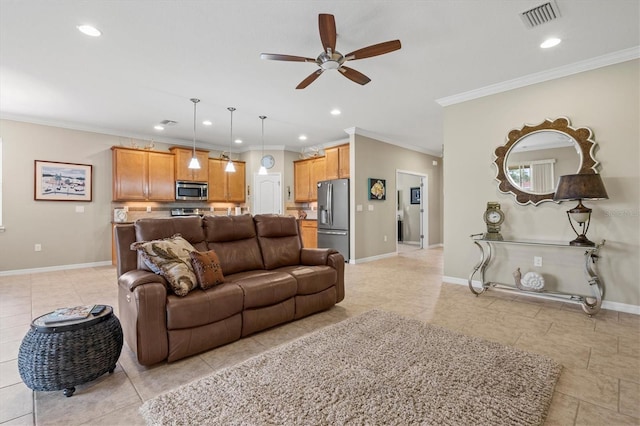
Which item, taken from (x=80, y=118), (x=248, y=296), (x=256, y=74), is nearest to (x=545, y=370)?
(x=248, y=296)

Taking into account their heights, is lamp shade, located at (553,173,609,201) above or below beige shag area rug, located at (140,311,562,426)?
above

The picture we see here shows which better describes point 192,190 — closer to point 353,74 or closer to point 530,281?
point 353,74

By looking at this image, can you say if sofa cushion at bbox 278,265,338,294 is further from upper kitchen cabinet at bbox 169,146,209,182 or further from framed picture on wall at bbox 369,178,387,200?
upper kitchen cabinet at bbox 169,146,209,182

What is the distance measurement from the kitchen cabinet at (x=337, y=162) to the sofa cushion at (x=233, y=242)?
3329 mm

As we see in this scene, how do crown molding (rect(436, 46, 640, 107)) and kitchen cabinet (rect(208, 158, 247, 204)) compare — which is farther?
kitchen cabinet (rect(208, 158, 247, 204))

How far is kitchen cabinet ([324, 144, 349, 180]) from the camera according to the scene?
6352mm

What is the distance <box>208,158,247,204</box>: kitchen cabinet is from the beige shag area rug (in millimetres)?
5463

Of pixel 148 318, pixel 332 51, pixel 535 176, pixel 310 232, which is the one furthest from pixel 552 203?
pixel 310 232

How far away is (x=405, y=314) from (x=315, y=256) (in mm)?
1131

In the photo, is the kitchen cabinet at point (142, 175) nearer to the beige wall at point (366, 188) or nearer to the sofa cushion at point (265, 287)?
the beige wall at point (366, 188)

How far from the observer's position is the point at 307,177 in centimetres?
731

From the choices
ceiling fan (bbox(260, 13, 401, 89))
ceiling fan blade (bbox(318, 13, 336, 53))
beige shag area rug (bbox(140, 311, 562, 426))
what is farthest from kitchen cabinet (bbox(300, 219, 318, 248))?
ceiling fan blade (bbox(318, 13, 336, 53))

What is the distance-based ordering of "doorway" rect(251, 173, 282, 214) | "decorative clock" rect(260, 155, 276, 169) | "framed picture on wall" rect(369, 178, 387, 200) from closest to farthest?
1. "framed picture on wall" rect(369, 178, 387, 200)
2. "decorative clock" rect(260, 155, 276, 169)
3. "doorway" rect(251, 173, 282, 214)

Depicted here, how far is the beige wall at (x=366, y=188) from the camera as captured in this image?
608cm
